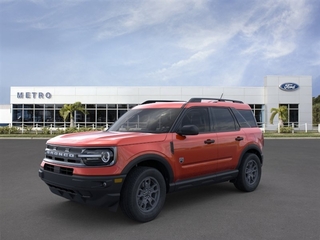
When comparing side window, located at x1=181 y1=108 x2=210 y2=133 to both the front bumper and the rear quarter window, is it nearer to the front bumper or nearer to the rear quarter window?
the rear quarter window

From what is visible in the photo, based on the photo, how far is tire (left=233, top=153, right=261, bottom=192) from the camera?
6.71m

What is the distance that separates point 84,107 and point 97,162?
106 feet

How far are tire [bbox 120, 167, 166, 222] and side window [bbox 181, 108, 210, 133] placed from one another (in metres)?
1.22

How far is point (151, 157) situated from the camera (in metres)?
4.94

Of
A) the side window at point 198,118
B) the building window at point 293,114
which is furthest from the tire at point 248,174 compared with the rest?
the building window at point 293,114

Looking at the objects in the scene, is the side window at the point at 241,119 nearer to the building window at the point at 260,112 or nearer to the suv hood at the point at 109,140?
the suv hood at the point at 109,140

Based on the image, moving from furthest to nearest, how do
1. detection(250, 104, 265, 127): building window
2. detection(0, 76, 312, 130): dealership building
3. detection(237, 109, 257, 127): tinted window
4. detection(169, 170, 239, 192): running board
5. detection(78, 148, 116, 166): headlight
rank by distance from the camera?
detection(250, 104, 265, 127): building window
detection(0, 76, 312, 130): dealership building
detection(237, 109, 257, 127): tinted window
detection(169, 170, 239, 192): running board
detection(78, 148, 116, 166): headlight

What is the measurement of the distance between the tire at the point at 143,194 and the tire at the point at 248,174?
229cm

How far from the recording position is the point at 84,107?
118ft

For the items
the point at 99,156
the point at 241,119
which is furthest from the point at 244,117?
the point at 99,156

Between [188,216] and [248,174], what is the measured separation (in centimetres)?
236

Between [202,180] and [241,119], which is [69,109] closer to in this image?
[241,119]

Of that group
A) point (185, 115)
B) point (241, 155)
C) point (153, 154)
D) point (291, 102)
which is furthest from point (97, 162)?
point (291, 102)

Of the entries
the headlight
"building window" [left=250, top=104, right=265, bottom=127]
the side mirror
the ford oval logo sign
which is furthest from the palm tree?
the headlight
